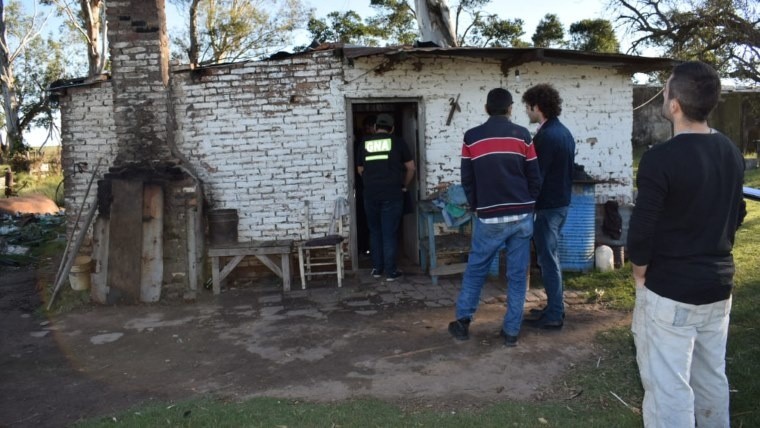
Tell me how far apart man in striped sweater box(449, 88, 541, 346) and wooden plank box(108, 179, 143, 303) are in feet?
12.3

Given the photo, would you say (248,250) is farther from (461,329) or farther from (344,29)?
(344,29)

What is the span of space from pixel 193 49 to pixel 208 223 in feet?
72.2

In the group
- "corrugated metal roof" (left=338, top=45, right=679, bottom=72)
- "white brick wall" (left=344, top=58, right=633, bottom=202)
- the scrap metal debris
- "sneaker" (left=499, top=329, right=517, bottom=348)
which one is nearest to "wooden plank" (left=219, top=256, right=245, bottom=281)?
"white brick wall" (left=344, top=58, right=633, bottom=202)

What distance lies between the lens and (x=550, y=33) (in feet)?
89.7

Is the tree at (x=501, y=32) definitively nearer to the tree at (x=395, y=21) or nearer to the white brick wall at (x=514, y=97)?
the tree at (x=395, y=21)

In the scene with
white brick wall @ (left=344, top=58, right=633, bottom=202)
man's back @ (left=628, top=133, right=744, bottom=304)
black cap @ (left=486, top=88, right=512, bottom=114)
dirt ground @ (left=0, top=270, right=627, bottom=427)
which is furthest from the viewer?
white brick wall @ (left=344, top=58, right=633, bottom=202)

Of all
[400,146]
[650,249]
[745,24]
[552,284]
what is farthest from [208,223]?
[745,24]

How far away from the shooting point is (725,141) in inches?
102

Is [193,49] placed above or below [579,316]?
above

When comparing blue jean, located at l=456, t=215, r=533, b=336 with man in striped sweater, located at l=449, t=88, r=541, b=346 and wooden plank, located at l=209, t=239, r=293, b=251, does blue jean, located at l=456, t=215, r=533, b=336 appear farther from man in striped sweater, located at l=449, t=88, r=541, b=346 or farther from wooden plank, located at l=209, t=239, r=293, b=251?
wooden plank, located at l=209, t=239, r=293, b=251

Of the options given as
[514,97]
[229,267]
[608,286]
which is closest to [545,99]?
[608,286]

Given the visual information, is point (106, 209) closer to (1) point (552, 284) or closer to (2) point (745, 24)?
(1) point (552, 284)

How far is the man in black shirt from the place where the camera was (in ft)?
8.21

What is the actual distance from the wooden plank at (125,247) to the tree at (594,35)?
2283cm
